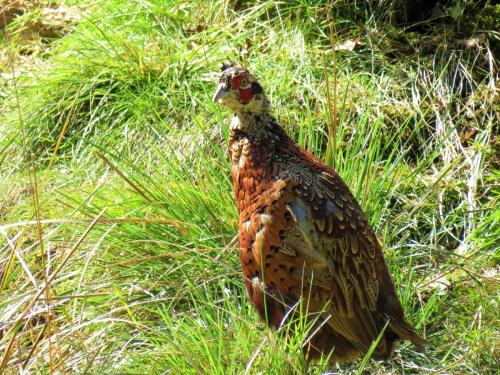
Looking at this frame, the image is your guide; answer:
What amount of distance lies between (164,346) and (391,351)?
0.82 meters

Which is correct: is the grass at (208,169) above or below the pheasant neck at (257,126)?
below

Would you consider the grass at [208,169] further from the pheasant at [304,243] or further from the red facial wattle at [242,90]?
the red facial wattle at [242,90]

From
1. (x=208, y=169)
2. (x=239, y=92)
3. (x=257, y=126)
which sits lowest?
(x=208, y=169)

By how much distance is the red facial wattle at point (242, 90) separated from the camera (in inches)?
126

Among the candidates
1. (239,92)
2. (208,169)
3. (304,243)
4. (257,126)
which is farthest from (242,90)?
(208,169)

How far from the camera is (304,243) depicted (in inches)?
122

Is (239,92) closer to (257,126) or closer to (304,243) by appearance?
(257,126)

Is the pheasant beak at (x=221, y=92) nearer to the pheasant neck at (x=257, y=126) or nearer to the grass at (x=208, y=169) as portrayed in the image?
A: the pheasant neck at (x=257, y=126)

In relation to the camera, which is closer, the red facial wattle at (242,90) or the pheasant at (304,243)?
the pheasant at (304,243)

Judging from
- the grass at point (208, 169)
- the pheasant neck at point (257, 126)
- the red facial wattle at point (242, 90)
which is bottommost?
the grass at point (208, 169)

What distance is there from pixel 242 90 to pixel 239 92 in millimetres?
13

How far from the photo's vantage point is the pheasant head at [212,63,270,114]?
10.5 feet

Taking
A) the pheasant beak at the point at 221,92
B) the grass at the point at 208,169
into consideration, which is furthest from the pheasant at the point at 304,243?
the grass at the point at 208,169

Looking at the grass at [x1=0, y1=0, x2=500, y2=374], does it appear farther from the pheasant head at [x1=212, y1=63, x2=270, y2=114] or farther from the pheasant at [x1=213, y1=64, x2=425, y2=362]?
the pheasant head at [x1=212, y1=63, x2=270, y2=114]
